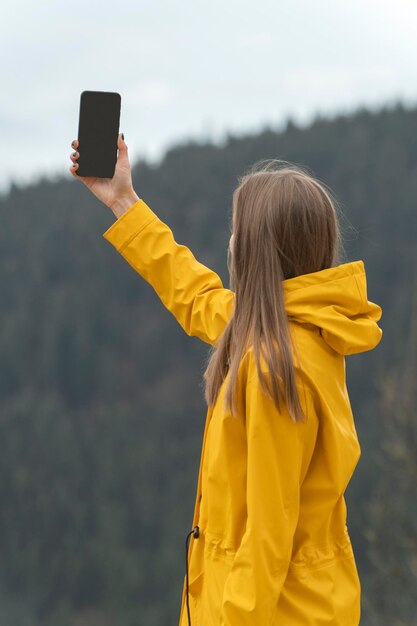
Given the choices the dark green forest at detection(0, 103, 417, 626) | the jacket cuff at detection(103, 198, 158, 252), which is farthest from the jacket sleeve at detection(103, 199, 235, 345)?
the dark green forest at detection(0, 103, 417, 626)

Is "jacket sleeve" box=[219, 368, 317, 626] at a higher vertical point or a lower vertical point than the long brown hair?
lower

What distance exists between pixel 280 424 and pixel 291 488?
10cm

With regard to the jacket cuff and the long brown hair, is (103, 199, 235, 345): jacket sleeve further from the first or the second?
the long brown hair

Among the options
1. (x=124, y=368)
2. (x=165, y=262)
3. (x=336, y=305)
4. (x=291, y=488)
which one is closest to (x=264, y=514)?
(x=291, y=488)

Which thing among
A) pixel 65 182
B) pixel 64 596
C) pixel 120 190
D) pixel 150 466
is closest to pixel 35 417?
pixel 150 466

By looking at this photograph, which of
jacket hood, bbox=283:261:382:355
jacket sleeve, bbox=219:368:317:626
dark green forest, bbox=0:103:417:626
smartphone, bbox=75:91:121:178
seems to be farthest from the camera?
dark green forest, bbox=0:103:417:626

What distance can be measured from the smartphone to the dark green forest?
1011 inches

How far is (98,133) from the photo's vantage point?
201cm

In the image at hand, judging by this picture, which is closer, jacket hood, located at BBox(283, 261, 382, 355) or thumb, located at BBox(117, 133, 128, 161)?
jacket hood, located at BBox(283, 261, 382, 355)

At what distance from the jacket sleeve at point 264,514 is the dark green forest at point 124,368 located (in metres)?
25.9

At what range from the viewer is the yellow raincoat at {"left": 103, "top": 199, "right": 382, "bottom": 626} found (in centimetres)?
164

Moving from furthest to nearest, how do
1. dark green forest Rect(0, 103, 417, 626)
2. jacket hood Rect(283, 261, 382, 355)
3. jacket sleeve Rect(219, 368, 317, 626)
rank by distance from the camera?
Result: dark green forest Rect(0, 103, 417, 626), jacket hood Rect(283, 261, 382, 355), jacket sleeve Rect(219, 368, 317, 626)

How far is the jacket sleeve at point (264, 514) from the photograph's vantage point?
1.62 meters

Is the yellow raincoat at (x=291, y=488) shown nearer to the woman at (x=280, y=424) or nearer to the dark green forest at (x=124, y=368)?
the woman at (x=280, y=424)
